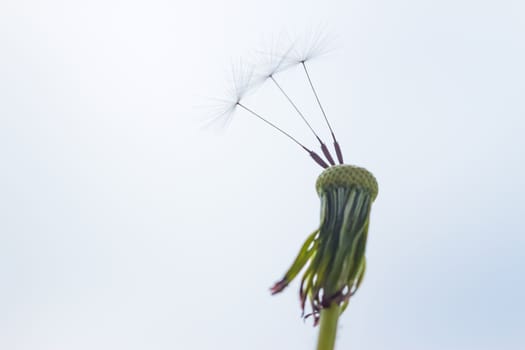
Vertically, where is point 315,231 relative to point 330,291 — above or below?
above

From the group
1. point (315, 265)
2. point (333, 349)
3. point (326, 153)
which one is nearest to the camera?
point (333, 349)

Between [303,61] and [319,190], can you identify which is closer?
[319,190]

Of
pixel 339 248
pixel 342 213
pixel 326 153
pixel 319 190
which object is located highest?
pixel 326 153

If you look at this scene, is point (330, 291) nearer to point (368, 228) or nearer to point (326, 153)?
point (368, 228)

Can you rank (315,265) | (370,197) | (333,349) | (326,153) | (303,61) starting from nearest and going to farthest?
(333,349)
(315,265)
(370,197)
(326,153)
(303,61)

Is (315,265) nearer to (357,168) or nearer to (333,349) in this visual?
(333,349)

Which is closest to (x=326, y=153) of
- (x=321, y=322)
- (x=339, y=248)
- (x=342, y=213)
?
(x=342, y=213)

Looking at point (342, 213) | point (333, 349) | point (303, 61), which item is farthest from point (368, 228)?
point (303, 61)
